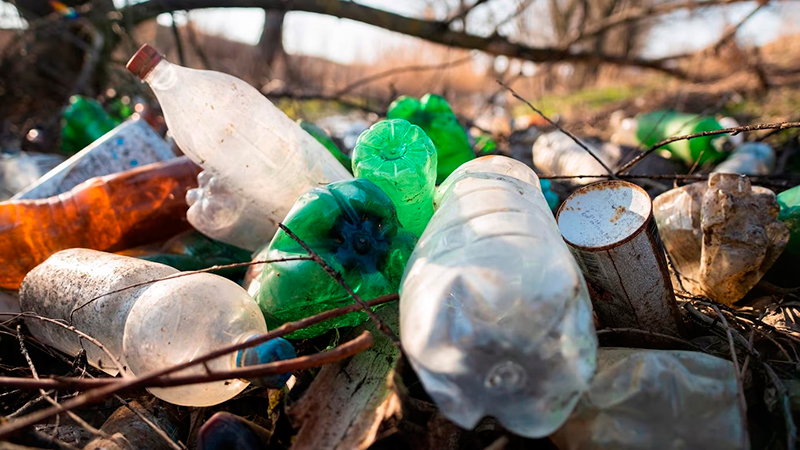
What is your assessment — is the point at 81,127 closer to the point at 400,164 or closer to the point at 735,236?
the point at 400,164

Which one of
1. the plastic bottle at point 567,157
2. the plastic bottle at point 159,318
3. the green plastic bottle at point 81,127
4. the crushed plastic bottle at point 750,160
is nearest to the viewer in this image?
the plastic bottle at point 159,318

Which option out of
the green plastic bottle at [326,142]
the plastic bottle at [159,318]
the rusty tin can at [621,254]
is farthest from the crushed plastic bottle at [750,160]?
the plastic bottle at [159,318]

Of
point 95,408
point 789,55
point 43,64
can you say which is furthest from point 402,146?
point 789,55

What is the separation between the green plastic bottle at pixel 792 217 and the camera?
53.7 inches

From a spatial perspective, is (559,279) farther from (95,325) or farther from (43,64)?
(43,64)

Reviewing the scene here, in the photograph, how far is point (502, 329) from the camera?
815 mm

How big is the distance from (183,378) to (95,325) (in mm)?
595

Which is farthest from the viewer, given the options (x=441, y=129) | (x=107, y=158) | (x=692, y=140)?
(x=692, y=140)

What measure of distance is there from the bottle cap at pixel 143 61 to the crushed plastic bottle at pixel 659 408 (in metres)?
1.35

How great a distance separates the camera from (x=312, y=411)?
95 centimetres

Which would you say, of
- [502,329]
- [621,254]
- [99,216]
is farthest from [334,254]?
[99,216]

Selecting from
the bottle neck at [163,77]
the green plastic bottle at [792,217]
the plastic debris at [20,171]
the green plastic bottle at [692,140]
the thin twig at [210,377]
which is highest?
the bottle neck at [163,77]

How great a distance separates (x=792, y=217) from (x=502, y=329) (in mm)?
1047

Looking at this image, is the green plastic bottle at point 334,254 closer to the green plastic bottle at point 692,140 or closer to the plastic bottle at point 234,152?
the plastic bottle at point 234,152
